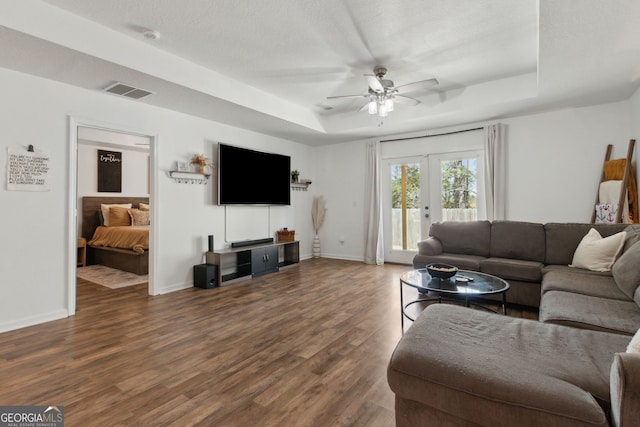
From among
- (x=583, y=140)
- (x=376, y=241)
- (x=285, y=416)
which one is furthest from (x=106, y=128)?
(x=583, y=140)

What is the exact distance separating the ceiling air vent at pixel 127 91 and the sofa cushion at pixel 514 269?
4.25 meters

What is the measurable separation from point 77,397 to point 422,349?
6.46ft

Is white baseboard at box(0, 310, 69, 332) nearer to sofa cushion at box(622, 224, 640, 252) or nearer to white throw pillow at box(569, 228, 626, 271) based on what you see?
white throw pillow at box(569, 228, 626, 271)

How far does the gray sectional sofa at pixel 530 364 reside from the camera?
3.38 ft

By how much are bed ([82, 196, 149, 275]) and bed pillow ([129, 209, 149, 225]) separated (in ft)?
0.54

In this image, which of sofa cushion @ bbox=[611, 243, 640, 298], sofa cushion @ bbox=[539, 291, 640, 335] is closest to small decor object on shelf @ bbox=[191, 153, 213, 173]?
sofa cushion @ bbox=[539, 291, 640, 335]

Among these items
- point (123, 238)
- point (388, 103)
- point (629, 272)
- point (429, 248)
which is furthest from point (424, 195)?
point (123, 238)

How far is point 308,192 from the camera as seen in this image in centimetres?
668

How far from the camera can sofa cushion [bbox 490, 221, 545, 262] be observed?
143 inches

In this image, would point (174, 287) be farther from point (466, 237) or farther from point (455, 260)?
point (466, 237)

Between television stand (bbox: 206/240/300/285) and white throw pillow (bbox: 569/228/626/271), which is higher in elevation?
white throw pillow (bbox: 569/228/626/271)

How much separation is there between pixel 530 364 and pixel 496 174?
13.4ft

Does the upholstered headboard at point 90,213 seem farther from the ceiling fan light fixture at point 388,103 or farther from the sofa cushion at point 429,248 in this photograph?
the sofa cushion at point 429,248

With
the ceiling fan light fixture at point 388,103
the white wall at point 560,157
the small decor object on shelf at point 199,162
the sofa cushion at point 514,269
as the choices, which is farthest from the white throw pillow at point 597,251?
the small decor object on shelf at point 199,162
